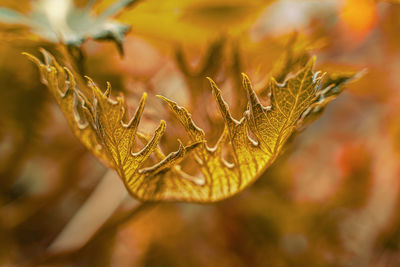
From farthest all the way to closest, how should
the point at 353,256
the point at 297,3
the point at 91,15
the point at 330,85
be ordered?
the point at 297,3
the point at 353,256
the point at 91,15
the point at 330,85

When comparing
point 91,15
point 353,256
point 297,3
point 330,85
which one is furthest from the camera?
point 297,3

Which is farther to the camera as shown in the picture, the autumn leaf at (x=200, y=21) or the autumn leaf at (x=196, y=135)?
the autumn leaf at (x=200, y=21)

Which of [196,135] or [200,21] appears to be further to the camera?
[200,21]

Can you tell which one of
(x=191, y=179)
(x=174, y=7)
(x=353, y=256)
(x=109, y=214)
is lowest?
(x=353, y=256)

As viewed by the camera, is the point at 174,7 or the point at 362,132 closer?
the point at 174,7

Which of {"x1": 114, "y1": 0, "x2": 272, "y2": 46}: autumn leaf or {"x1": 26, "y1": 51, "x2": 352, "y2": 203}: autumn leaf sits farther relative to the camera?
{"x1": 114, "y1": 0, "x2": 272, "y2": 46}: autumn leaf

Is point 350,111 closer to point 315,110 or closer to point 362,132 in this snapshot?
point 362,132

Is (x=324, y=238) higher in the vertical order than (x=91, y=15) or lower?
lower

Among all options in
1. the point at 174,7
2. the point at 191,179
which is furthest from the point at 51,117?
the point at 191,179
